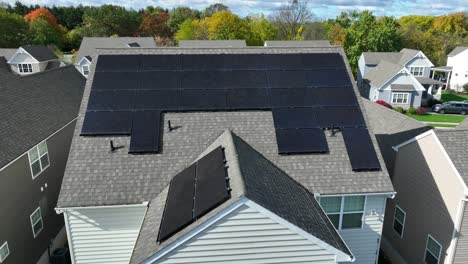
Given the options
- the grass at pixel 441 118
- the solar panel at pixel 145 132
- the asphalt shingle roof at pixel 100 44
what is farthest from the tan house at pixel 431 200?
the asphalt shingle roof at pixel 100 44

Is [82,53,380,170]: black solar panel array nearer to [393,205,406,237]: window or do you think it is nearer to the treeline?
[393,205,406,237]: window

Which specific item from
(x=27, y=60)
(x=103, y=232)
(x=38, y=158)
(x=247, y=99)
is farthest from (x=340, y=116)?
(x=27, y=60)

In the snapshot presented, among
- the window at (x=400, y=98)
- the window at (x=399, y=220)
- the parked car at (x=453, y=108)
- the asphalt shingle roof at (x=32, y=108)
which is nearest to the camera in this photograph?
the asphalt shingle roof at (x=32, y=108)

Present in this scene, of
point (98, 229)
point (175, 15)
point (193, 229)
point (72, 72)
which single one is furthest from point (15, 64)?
point (175, 15)

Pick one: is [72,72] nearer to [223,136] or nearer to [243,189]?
[223,136]

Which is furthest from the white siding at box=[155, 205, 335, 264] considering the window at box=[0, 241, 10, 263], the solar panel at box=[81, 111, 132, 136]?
the window at box=[0, 241, 10, 263]

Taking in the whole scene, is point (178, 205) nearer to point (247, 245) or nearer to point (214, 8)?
point (247, 245)

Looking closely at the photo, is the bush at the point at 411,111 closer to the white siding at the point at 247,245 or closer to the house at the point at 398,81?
the house at the point at 398,81
